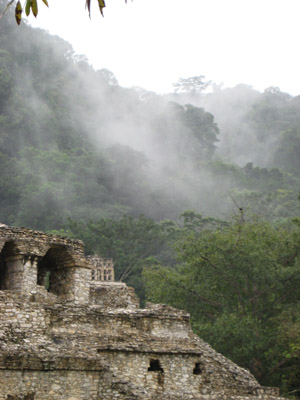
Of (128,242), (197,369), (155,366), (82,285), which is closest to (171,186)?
(128,242)

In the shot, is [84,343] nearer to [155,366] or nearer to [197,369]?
[155,366]

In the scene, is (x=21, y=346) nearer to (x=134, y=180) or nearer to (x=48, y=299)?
(x=48, y=299)

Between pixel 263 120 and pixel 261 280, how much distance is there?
3894 inches

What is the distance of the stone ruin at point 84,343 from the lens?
10691mm

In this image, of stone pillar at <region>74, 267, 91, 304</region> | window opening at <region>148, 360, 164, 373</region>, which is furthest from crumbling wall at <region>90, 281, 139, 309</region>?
window opening at <region>148, 360, 164, 373</region>

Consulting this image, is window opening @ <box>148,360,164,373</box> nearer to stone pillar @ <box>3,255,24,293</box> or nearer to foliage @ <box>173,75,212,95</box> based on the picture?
stone pillar @ <box>3,255,24,293</box>

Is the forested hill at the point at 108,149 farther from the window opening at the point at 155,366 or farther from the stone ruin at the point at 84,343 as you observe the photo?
the window opening at the point at 155,366

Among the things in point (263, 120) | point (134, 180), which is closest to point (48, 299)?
point (134, 180)

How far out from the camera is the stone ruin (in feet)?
35.1

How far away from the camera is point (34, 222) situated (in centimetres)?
5591

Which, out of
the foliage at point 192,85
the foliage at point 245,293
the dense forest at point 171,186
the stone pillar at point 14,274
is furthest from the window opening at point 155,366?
the foliage at point 192,85

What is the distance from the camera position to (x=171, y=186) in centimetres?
7581

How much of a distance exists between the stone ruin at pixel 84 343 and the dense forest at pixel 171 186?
198 inches

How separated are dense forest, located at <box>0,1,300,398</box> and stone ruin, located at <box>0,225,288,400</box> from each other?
5.02 meters
